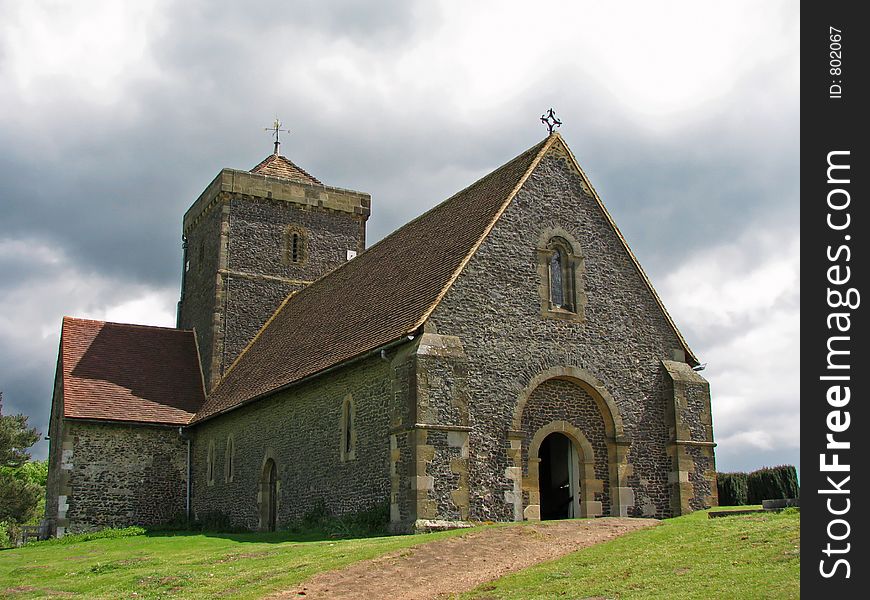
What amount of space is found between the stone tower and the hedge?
17819 millimetres

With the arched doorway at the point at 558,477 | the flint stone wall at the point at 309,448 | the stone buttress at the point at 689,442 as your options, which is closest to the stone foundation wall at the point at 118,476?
the flint stone wall at the point at 309,448

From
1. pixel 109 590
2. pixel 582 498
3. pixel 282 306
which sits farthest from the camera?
pixel 282 306

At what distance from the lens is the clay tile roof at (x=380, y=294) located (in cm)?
2239

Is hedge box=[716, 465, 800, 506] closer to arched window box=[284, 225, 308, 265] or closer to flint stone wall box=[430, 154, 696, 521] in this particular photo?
flint stone wall box=[430, 154, 696, 521]

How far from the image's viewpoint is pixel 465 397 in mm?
20594

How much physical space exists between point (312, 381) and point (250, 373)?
7394mm

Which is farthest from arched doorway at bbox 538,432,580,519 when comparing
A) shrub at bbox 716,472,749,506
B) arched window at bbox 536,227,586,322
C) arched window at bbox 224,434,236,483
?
arched window at bbox 224,434,236,483

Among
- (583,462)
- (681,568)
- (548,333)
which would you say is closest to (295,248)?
(548,333)

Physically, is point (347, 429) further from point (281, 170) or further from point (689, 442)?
point (281, 170)

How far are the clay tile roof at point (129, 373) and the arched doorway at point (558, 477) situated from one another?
46.9 ft

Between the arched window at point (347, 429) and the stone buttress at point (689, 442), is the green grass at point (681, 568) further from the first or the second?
the arched window at point (347, 429)

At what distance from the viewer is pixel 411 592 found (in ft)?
45.5
